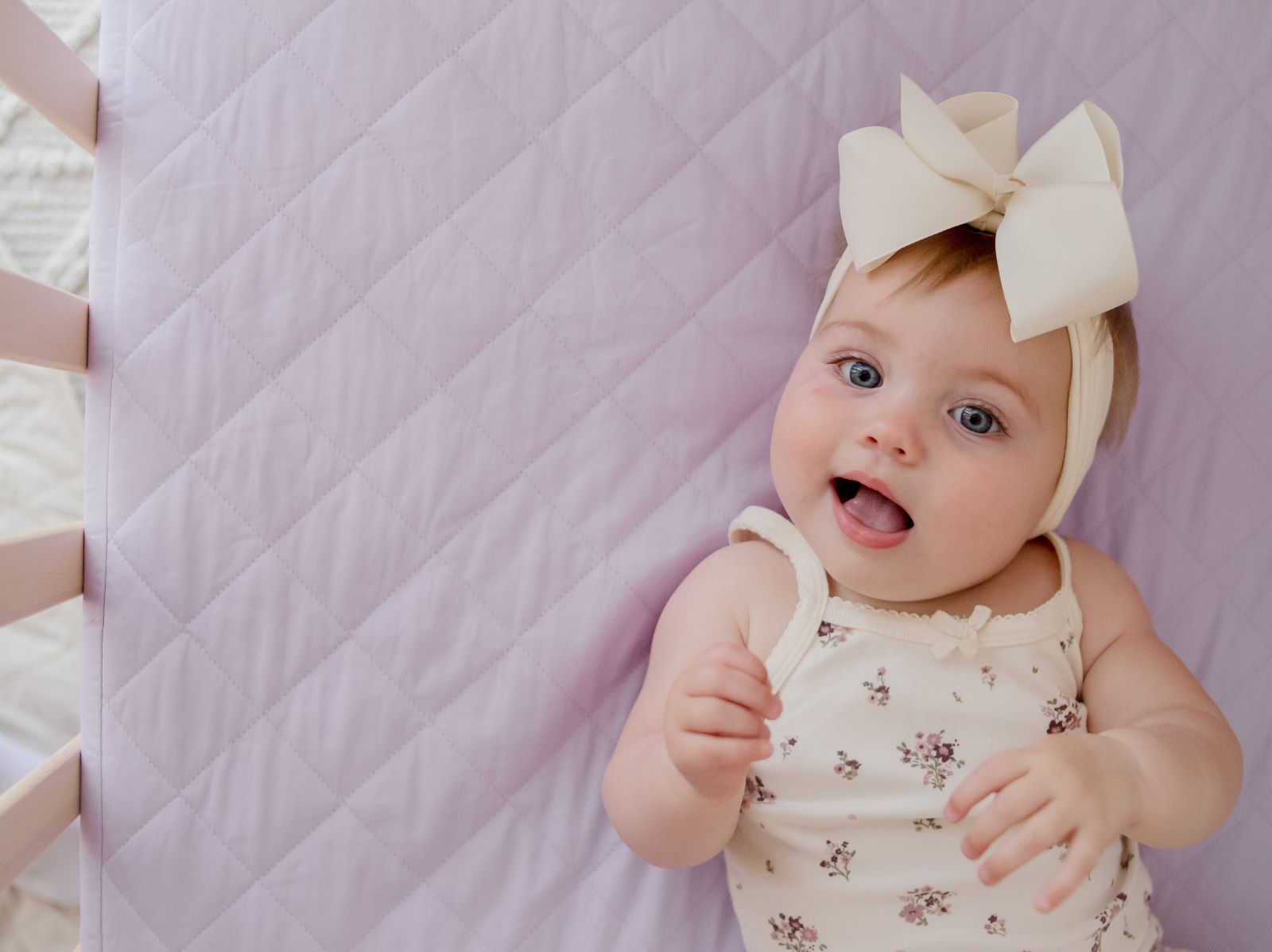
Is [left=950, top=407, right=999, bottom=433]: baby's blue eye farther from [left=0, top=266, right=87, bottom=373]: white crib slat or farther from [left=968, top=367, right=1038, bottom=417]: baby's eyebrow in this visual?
[left=0, top=266, right=87, bottom=373]: white crib slat

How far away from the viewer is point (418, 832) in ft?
3.00

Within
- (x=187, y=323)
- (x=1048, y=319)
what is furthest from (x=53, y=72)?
(x=1048, y=319)

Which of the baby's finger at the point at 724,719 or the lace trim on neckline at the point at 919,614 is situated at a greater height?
the baby's finger at the point at 724,719

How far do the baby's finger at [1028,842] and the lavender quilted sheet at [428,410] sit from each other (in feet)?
1.20

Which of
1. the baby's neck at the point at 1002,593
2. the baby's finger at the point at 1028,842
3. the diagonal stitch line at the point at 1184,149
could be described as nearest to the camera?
the baby's finger at the point at 1028,842


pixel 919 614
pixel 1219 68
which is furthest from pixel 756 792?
pixel 1219 68

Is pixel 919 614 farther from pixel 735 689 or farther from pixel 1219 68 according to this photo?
pixel 1219 68

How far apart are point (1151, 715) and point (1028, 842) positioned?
0.82 ft

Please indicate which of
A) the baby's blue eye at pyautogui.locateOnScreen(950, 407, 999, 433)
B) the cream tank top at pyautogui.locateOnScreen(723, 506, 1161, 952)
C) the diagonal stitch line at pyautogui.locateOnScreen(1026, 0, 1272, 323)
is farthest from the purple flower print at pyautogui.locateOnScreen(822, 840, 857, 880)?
the diagonal stitch line at pyautogui.locateOnScreen(1026, 0, 1272, 323)

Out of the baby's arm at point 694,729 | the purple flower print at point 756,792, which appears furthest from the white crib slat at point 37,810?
the purple flower print at point 756,792

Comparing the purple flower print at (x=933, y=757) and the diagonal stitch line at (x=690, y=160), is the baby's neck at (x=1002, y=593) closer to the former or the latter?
the purple flower print at (x=933, y=757)

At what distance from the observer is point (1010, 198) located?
31.7 inches

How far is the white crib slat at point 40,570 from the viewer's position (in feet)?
2.59

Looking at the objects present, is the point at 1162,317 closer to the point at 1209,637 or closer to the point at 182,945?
the point at 1209,637
